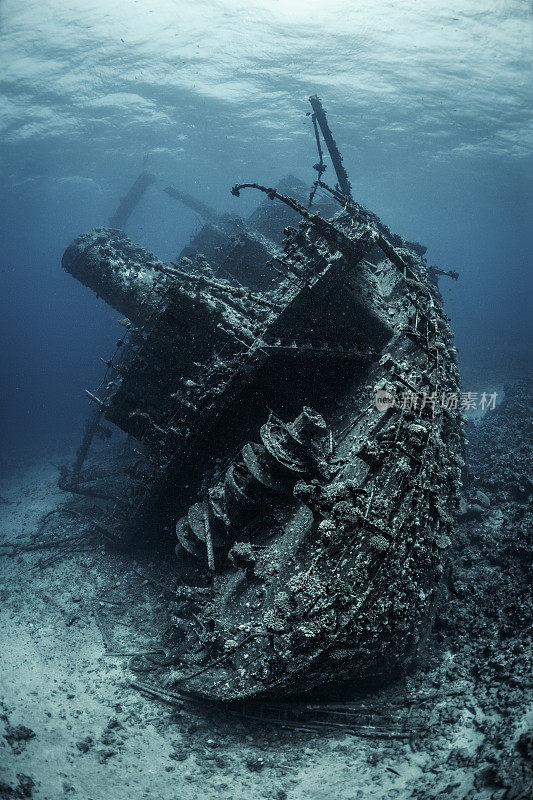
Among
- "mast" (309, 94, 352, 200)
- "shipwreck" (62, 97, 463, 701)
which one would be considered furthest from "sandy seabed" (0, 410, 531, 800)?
"mast" (309, 94, 352, 200)

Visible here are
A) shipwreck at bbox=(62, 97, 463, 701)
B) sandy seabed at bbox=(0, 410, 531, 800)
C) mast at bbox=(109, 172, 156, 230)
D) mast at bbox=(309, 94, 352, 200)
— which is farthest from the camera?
mast at bbox=(109, 172, 156, 230)

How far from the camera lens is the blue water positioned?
67.3 ft

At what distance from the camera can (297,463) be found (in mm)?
5871

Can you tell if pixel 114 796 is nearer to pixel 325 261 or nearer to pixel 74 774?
pixel 74 774

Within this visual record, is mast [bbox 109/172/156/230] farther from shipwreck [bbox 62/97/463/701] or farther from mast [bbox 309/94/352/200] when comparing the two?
shipwreck [bbox 62/97/463/701]

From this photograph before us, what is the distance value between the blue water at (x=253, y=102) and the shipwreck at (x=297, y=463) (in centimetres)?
2081

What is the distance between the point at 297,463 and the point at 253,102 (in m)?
36.2

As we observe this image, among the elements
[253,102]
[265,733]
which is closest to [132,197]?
[253,102]

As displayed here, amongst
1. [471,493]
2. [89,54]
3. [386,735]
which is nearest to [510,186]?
[89,54]

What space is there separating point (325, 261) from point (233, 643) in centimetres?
686

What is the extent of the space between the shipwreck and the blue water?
20.8m

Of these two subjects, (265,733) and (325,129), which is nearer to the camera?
(265,733)

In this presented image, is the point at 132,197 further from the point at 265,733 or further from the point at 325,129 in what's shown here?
the point at 265,733

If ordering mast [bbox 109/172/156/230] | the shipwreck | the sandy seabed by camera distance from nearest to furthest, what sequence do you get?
the sandy seabed
the shipwreck
mast [bbox 109/172/156/230]
